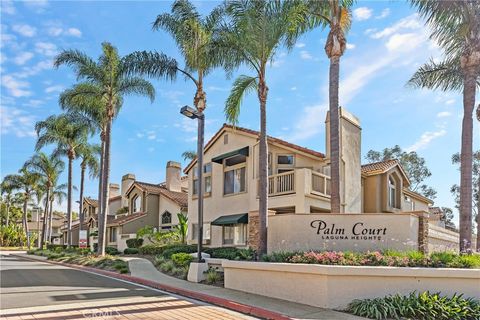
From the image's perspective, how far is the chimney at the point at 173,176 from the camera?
42.5 meters

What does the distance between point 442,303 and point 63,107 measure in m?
26.6

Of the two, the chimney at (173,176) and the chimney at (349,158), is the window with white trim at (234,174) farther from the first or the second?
the chimney at (173,176)

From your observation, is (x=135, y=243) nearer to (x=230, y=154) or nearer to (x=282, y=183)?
(x=230, y=154)

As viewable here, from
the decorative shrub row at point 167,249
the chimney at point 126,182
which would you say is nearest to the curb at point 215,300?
the decorative shrub row at point 167,249

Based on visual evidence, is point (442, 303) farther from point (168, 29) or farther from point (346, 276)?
point (168, 29)

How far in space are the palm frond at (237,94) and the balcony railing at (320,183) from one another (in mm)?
5838

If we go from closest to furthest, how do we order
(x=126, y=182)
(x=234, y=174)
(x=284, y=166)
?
(x=284, y=166) < (x=234, y=174) < (x=126, y=182)

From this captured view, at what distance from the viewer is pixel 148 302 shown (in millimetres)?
11383

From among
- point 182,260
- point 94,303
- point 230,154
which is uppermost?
point 230,154

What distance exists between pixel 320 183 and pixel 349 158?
7.81ft

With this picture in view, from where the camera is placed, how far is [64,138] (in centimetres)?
3922

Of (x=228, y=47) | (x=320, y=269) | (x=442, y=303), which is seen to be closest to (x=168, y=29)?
(x=228, y=47)

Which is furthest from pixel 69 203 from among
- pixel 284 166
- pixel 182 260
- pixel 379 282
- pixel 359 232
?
pixel 379 282

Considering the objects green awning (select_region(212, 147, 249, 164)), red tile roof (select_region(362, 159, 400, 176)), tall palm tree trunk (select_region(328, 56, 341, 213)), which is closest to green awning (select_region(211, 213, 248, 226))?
green awning (select_region(212, 147, 249, 164))
